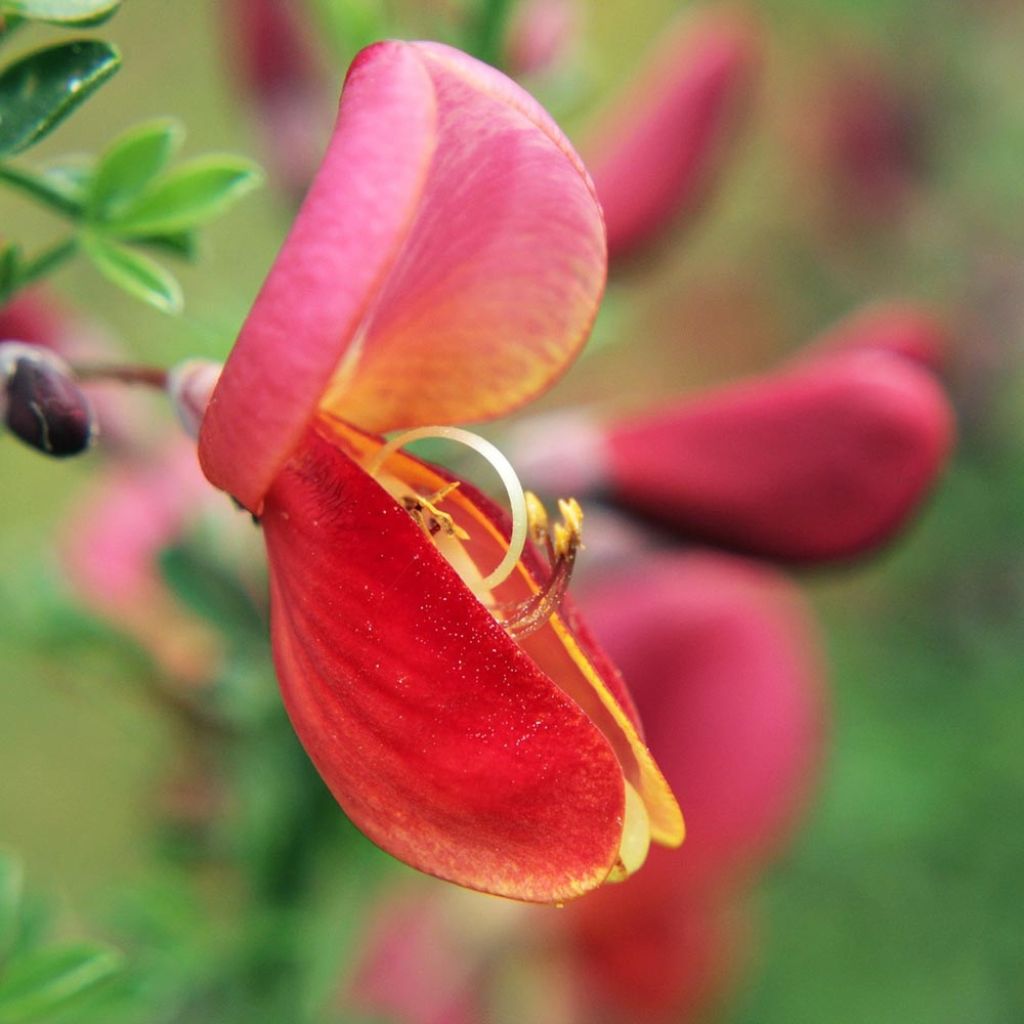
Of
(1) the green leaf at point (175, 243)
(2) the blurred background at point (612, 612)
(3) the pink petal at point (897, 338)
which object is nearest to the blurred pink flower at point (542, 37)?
(2) the blurred background at point (612, 612)

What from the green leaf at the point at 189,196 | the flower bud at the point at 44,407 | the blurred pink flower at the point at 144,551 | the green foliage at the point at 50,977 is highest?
the green leaf at the point at 189,196

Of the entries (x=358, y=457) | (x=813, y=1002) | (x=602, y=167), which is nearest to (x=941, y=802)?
(x=813, y=1002)

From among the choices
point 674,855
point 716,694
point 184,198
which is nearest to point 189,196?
point 184,198

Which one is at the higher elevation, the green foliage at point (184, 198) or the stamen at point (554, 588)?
the green foliage at point (184, 198)

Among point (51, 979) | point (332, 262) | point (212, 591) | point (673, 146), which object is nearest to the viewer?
point (332, 262)

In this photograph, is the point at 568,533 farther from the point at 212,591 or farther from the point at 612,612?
the point at 612,612

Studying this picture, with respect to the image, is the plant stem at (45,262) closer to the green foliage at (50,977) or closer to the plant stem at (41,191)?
the plant stem at (41,191)

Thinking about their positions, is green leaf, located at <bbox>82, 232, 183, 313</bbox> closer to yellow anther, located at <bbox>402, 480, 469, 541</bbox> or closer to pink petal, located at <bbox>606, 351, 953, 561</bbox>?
yellow anther, located at <bbox>402, 480, 469, 541</bbox>

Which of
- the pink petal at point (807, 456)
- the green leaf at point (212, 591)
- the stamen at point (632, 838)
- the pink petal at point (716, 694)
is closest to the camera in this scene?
the stamen at point (632, 838)
